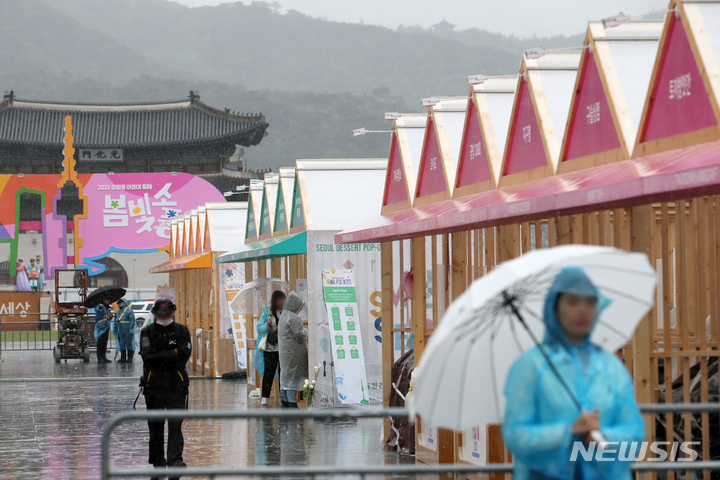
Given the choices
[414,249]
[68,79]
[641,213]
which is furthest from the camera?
[68,79]

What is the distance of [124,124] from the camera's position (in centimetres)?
5447

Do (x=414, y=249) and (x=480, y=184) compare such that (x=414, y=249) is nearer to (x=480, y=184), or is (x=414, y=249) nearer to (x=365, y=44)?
(x=480, y=184)

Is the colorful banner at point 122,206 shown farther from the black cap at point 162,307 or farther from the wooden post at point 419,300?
the black cap at point 162,307

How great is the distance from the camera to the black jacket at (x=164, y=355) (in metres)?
8.47

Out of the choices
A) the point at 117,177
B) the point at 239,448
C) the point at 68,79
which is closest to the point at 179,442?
the point at 239,448

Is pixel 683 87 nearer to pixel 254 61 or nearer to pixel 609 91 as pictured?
pixel 609 91

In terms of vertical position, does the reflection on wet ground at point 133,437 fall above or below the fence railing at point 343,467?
below

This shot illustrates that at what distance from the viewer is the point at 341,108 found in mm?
118375

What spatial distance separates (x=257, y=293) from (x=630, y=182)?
37.3ft

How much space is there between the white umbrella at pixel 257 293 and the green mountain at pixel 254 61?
308 feet

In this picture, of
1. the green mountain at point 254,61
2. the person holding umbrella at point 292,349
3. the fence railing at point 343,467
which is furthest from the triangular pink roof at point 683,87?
the green mountain at point 254,61

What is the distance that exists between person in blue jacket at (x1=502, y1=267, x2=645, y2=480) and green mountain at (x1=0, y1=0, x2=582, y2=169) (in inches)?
4203

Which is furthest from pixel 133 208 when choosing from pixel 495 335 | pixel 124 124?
pixel 495 335

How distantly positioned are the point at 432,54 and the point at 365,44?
12623mm
